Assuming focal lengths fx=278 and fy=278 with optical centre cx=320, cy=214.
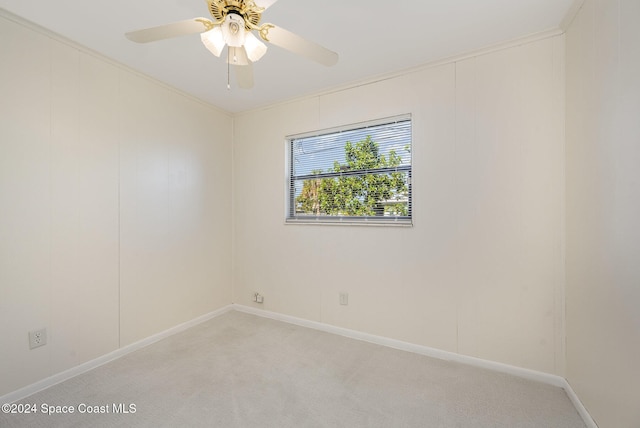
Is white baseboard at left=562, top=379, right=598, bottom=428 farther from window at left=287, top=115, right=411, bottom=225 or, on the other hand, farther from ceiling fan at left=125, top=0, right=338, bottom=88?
ceiling fan at left=125, top=0, right=338, bottom=88

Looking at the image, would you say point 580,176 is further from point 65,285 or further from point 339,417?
point 65,285

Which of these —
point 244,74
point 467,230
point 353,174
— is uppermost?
point 244,74

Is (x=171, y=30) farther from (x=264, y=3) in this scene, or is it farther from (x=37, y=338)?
(x=37, y=338)

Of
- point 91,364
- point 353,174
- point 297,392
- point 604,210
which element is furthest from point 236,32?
point 91,364

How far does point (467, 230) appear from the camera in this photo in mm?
2248

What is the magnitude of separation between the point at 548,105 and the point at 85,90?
11.4 ft

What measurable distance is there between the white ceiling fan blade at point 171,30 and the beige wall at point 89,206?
49.7 inches

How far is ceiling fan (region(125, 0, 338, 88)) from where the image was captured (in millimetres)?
1234

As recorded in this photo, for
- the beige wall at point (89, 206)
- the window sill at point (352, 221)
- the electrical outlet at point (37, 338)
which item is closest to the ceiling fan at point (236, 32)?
the beige wall at point (89, 206)

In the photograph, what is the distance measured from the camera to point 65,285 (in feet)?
6.77

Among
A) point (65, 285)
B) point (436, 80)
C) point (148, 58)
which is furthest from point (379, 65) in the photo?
point (65, 285)

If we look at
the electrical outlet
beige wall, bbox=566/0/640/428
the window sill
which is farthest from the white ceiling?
the electrical outlet

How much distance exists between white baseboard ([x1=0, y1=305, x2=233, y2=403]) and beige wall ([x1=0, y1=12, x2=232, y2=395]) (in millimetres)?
41

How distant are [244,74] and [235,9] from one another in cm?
38
